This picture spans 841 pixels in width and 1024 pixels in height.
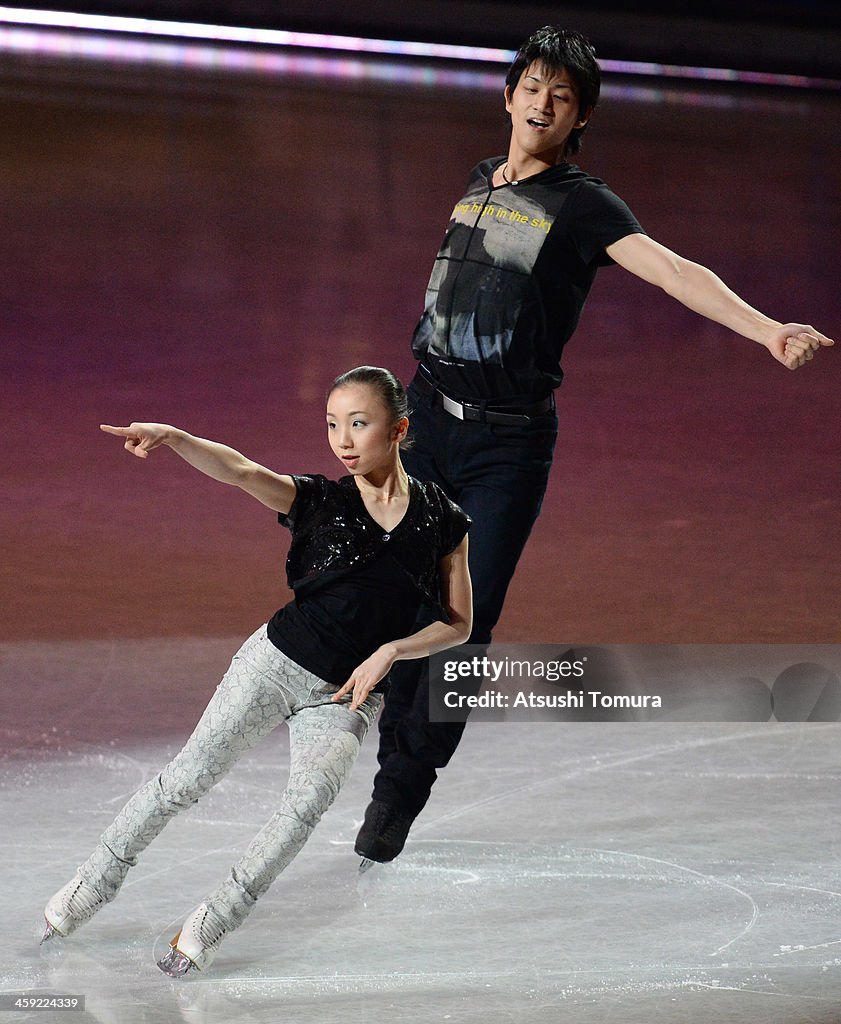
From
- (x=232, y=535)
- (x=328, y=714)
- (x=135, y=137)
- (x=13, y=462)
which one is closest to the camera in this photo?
(x=328, y=714)

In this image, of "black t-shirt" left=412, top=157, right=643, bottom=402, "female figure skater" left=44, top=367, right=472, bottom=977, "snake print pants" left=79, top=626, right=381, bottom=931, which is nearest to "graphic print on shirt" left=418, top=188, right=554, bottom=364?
"black t-shirt" left=412, top=157, right=643, bottom=402

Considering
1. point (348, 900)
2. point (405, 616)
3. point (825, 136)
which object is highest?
point (825, 136)

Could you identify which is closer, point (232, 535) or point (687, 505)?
point (232, 535)

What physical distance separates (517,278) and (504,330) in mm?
99

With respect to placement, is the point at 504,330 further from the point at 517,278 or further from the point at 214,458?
the point at 214,458

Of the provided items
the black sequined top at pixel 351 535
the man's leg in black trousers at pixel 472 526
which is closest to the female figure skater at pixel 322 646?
the black sequined top at pixel 351 535

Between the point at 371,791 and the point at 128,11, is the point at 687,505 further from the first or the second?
the point at 128,11

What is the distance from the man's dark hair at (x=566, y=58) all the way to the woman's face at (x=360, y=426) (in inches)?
30.0

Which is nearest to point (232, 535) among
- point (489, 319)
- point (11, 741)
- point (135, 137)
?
point (11, 741)

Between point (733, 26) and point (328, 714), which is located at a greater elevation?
point (733, 26)

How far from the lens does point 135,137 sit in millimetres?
8031

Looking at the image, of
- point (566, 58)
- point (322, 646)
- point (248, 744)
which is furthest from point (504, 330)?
point (248, 744)

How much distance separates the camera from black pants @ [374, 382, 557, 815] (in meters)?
→ 3.00

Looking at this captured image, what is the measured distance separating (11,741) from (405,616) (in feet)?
4.17
